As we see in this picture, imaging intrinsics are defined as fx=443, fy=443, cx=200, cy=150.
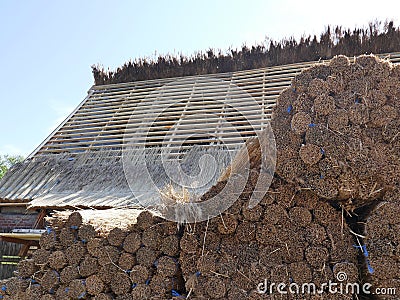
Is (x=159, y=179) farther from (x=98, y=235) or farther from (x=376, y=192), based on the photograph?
(x=376, y=192)

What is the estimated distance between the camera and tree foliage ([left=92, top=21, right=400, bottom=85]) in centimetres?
998

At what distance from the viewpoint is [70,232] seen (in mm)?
4258

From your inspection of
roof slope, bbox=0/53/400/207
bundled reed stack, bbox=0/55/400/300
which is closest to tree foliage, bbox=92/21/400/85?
roof slope, bbox=0/53/400/207

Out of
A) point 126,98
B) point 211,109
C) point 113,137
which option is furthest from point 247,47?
point 113,137

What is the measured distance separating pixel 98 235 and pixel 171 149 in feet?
14.5

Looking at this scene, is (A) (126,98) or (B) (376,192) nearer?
(B) (376,192)

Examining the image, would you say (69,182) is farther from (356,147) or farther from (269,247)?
(356,147)

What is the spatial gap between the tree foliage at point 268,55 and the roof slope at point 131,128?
269mm

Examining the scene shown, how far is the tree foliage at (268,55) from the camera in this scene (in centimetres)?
998

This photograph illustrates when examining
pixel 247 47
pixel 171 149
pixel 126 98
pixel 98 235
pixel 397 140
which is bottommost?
pixel 98 235

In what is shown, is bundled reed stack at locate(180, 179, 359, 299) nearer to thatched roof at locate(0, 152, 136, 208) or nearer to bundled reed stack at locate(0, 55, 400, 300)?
bundled reed stack at locate(0, 55, 400, 300)

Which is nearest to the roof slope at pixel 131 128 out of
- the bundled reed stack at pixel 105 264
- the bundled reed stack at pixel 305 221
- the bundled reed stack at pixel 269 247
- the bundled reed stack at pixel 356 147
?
the bundled reed stack at pixel 105 264

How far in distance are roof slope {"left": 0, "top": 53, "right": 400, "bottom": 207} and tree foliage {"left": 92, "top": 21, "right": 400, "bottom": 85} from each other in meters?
0.27

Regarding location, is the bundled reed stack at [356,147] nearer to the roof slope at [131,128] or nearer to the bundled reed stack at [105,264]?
the bundled reed stack at [105,264]
